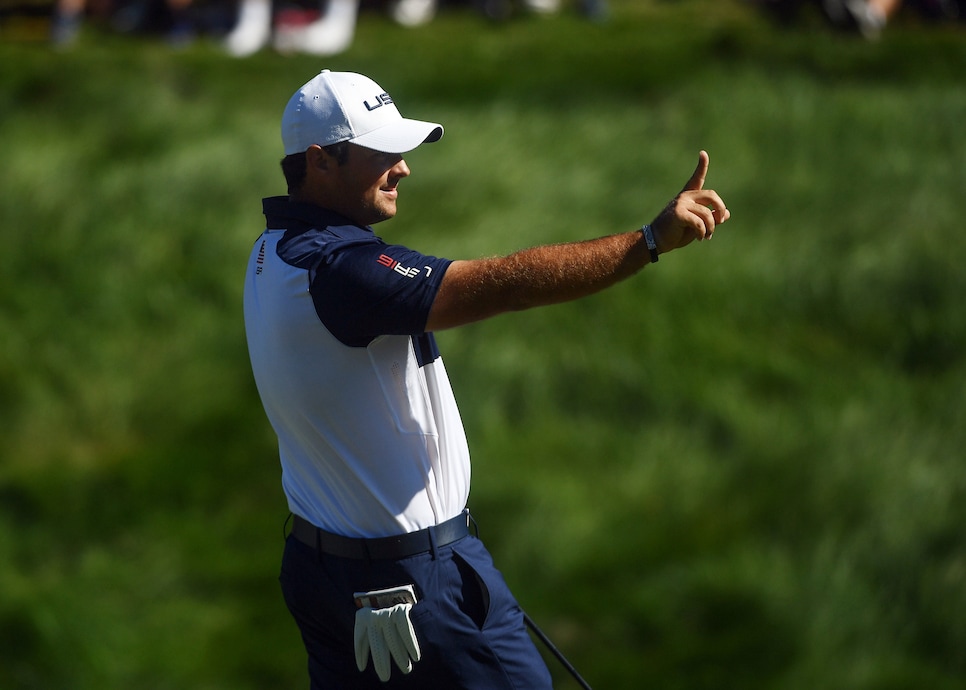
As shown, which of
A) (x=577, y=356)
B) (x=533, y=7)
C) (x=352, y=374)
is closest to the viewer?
(x=352, y=374)

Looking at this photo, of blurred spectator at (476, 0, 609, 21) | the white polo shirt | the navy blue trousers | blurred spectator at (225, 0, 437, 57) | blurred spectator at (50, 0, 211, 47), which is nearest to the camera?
the white polo shirt

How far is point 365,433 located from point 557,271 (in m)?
0.69

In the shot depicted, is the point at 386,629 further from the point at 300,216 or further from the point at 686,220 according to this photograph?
the point at 686,220

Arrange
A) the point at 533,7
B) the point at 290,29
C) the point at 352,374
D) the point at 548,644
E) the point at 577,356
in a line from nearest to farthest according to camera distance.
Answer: the point at 352,374, the point at 548,644, the point at 577,356, the point at 290,29, the point at 533,7

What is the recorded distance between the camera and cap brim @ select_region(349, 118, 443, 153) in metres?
3.53

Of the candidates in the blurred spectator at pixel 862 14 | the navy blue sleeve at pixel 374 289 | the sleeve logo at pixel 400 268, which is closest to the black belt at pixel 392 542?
the navy blue sleeve at pixel 374 289

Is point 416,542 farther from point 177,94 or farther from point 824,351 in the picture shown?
point 177,94

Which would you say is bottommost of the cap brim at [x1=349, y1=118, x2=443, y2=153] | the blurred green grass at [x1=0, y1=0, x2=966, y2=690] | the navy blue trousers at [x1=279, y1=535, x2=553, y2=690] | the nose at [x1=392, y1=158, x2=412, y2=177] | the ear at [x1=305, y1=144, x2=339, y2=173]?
the blurred green grass at [x1=0, y1=0, x2=966, y2=690]

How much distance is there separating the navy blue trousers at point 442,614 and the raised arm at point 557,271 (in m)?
0.75

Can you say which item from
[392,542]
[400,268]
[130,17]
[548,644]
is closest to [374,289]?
[400,268]

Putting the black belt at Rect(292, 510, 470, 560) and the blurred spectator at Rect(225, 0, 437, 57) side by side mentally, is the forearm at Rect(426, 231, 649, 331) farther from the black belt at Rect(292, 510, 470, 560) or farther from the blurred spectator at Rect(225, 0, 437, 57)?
the blurred spectator at Rect(225, 0, 437, 57)

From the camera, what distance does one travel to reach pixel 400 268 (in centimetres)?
332

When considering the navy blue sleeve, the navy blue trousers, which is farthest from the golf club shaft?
the navy blue sleeve

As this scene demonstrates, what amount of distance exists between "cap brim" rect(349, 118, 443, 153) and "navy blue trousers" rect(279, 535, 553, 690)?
1065mm
